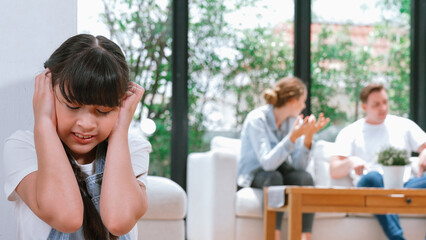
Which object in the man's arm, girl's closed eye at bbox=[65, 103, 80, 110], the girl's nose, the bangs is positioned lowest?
the man's arm

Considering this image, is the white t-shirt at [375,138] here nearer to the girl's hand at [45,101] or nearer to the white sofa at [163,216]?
the white sofa at [163,216]

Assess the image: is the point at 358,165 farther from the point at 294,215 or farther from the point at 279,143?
the point at 294,215

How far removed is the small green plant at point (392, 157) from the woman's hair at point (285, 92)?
2.28 feet

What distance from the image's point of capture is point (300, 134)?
3584 millimetres

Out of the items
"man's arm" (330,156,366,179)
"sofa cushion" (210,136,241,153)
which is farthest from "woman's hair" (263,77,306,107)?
"man's arm" (330,156,366,179)

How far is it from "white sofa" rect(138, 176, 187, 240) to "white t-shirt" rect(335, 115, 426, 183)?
5.47 ft

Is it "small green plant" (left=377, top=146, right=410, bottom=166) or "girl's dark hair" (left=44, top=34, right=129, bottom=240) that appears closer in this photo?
"girl's dark hair" (left=44, top=34, right=129, bottom=240)

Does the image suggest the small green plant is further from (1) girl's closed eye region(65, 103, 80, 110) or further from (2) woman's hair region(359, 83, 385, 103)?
(1) girl's closed eye region(65, 103, 80, 110)

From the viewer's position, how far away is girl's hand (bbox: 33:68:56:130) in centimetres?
118

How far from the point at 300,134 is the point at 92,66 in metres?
2.56

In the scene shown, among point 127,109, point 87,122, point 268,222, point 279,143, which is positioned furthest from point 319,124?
point 87,122

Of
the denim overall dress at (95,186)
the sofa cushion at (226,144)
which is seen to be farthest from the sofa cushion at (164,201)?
the denim overall dress at (95,186)

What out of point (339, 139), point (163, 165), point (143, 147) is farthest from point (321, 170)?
point (143, 147)

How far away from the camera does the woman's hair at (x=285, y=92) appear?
151 inches
